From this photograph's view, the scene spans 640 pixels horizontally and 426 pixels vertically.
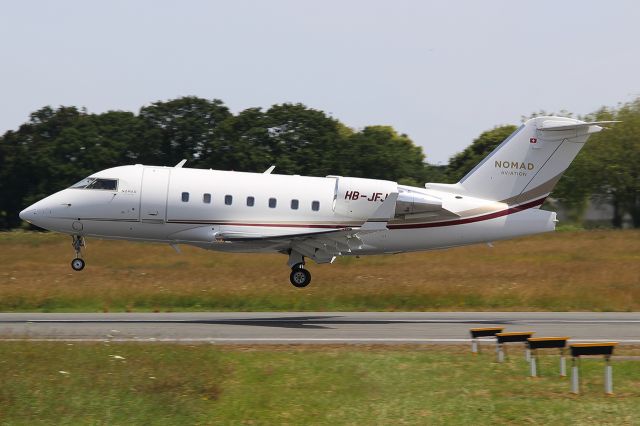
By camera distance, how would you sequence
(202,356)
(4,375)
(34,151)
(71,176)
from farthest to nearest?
(34,151)
(71,176)
(202,356)
(4,375)

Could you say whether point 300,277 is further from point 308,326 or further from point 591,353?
point 591,353

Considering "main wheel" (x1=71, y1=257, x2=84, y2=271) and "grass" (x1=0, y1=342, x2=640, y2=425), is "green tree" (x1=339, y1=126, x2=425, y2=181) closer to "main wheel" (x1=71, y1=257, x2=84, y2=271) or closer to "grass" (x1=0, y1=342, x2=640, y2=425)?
"main wheel" (x1=71, y1=257, x2=84, y2=271)

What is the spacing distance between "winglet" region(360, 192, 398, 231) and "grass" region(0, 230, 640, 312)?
16.8ft

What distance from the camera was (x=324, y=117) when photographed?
234 feet

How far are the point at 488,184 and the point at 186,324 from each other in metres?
10.3

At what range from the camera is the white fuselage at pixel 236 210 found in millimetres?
27922

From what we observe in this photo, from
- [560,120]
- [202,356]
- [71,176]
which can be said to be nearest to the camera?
[202,356]

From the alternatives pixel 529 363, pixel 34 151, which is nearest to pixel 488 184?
pixel 529 363

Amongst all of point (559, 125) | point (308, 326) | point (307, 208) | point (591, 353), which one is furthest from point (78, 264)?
point (591, 353)

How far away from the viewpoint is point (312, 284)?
32.6 m

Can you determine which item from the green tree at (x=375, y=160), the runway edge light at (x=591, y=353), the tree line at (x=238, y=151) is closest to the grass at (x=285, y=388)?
the runway edge light at (x=591, y=353)

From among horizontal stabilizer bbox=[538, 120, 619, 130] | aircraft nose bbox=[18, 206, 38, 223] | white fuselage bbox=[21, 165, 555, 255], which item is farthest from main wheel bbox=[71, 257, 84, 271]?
horizontal stabilizer bbox=[538, 120, 619, 130]

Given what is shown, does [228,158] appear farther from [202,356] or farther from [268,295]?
[202,356]

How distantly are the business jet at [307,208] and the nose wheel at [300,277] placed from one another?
0.03 m
